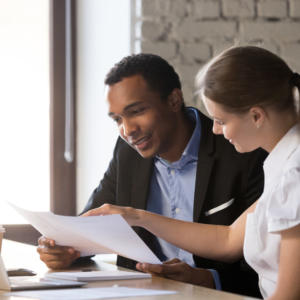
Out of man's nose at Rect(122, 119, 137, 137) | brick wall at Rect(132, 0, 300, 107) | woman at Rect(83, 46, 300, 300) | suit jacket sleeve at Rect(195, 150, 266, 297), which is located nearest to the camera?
woman at Rect(83, 46, 300, 300)

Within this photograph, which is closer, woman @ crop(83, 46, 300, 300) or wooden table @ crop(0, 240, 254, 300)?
wooden table @ crop(0, 240, 254, 300)

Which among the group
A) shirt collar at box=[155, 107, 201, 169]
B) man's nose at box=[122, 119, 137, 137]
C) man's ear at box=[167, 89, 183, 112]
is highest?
man's ear at box=[167, 89, 183, 112]

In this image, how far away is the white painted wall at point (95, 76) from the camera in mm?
2732

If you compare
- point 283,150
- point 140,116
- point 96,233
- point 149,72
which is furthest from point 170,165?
point 283,150

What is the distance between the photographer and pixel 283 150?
52.9 inches

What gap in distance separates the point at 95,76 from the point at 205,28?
1.66 feet

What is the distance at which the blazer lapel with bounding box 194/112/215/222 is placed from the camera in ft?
6.26

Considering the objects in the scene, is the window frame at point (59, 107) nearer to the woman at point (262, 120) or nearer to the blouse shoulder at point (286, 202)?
the woman at point (262, 120)

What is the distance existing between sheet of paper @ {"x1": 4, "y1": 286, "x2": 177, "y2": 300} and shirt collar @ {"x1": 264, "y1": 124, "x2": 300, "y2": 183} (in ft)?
1.13

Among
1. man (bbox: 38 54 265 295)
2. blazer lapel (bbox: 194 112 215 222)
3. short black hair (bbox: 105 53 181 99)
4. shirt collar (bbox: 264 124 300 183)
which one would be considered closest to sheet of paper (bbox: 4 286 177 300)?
shirt collar (bbox: 264 124 300 183)

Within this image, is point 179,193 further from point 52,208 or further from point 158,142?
point 52,208

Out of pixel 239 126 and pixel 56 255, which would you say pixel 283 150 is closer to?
pixel 239 126

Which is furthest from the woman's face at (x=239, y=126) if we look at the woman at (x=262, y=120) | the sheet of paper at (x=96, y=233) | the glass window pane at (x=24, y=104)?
the glass window pane at (x=24, y=104)

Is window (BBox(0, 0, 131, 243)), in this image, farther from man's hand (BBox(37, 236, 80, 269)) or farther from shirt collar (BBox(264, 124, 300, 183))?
shirt collar (BBox(264, 124, 300, 183))
